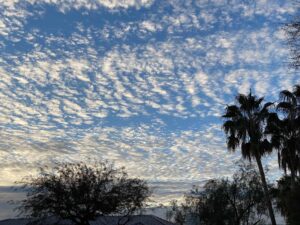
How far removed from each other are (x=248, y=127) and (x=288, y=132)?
333 cm

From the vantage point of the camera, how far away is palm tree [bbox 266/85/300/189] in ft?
126

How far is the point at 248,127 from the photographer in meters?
40.2

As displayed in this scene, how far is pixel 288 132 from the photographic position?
1548 inches

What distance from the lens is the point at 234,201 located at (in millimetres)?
48438

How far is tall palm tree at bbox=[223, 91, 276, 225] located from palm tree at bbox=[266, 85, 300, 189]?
2.73 feet

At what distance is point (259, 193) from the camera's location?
154 ft

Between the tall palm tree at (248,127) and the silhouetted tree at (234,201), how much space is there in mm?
8668

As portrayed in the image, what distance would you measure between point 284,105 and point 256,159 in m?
5.11

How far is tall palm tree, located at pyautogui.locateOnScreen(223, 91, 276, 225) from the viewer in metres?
39.4

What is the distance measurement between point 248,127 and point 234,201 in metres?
11.4

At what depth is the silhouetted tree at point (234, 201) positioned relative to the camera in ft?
155

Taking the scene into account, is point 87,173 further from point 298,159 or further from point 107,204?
point 298,159

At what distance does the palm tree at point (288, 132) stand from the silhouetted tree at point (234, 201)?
25.2 ft

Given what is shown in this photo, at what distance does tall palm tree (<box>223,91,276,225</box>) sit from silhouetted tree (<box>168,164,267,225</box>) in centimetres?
867
